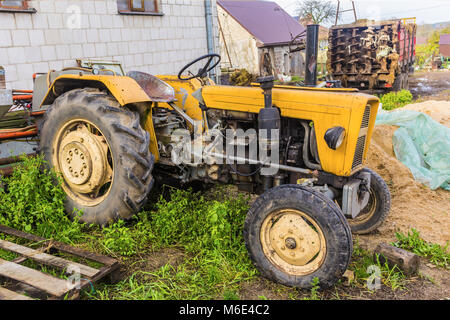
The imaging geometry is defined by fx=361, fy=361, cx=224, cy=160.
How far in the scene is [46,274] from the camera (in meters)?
2.41

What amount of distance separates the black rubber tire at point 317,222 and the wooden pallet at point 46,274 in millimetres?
1013

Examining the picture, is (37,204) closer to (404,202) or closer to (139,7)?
(404,202)

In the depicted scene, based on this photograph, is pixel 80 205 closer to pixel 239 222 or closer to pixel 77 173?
pixel 77 173

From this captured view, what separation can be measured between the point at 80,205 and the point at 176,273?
1.21 metres

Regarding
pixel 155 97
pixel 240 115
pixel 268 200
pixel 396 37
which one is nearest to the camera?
pixel 268 200

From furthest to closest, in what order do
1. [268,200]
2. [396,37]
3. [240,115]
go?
[396,37], [240,115], [268,200]

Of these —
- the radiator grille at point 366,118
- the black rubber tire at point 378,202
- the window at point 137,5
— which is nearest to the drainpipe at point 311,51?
the radiator grille at point 366,118

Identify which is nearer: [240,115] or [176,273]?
[176,273]

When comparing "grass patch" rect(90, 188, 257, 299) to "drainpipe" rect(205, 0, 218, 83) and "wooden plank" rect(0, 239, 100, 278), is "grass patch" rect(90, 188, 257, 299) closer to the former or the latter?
"wooden plank" rect(0, 239, 100, 278)

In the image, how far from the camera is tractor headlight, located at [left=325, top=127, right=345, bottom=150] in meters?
2.50

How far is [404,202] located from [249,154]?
217 cm

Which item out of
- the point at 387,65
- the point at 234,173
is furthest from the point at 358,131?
the point at 387,65

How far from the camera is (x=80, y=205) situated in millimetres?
3271

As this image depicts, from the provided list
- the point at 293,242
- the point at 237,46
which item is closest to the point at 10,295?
the point at 293,242
